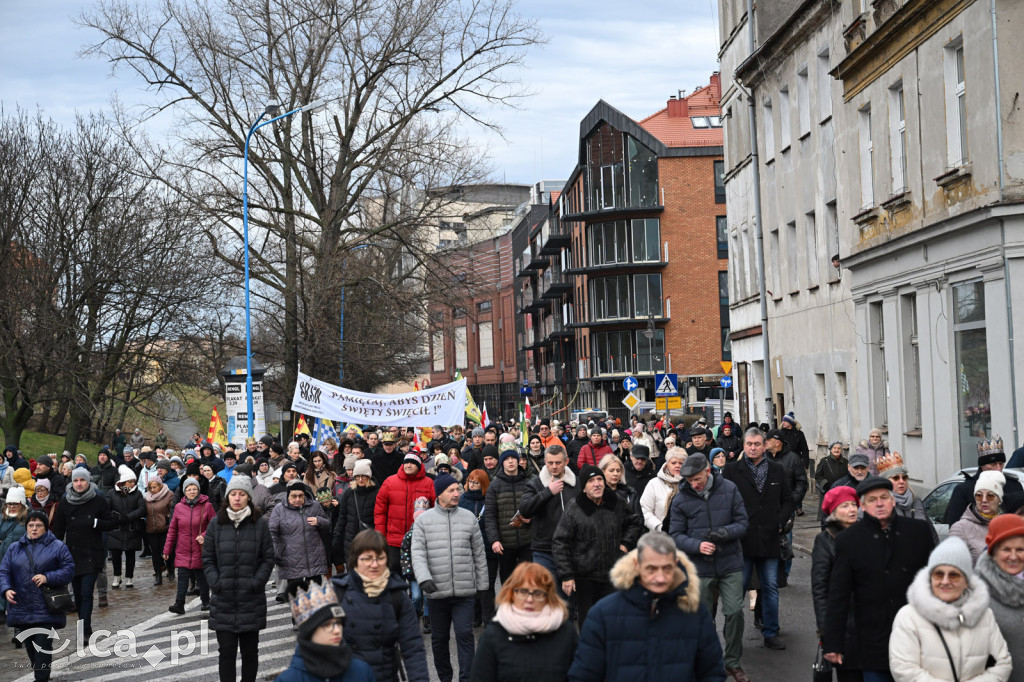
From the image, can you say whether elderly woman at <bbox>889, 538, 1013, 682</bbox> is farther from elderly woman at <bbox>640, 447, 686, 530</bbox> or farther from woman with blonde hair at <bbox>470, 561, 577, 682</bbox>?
elderly woman at <bbox>640, 447, 686, 530</bbox>

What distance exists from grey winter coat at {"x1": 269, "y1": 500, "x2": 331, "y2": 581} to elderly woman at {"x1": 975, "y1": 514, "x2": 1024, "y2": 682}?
6.61m

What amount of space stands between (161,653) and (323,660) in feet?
24.0

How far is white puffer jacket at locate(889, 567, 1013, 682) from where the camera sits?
19.4 feet

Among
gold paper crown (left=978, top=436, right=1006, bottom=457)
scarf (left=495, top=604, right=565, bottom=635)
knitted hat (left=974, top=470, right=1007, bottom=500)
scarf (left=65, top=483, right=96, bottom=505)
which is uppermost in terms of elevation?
gold paper crown (left=978, top=436, right=1006, bottom=457)

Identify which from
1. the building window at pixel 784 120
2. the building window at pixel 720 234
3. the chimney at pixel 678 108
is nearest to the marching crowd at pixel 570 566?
the building window at pixel 784 120

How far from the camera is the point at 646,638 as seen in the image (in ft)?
19.0

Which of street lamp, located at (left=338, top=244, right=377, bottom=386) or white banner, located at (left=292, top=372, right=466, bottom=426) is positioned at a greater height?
street lamp, located at (left=338, top=244, right=377, bottom=386)

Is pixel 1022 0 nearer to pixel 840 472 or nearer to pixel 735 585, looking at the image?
pixel 840 472

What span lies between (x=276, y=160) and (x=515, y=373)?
7890cm

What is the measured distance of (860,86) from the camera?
76.0 feet

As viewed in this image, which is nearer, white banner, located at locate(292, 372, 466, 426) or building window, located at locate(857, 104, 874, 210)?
white banner, located at locate(292, 372, 466, 426)

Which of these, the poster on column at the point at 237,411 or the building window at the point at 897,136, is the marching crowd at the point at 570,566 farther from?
the poster on column at the point at 237,411

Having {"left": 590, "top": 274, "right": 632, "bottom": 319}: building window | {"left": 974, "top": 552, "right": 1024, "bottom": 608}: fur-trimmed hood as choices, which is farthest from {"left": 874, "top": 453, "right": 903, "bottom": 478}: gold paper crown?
{"left": 590, "top": 274, "right": 632, "bottom": 319}: building window

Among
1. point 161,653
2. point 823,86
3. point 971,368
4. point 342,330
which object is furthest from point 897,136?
point 342,330
